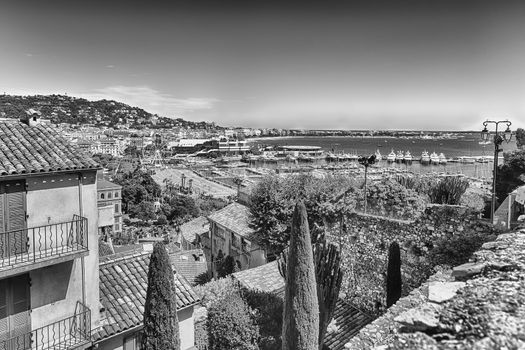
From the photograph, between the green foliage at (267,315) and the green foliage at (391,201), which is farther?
the green foliage at (391,201)

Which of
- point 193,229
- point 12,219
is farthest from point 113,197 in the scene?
point 12,219

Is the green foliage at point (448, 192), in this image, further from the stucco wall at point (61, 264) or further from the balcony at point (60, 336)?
the balcony at point (60, 336)

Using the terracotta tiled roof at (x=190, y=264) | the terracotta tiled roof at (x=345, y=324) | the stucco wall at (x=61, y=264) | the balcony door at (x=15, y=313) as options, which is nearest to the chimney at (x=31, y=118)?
the stucco wall at (x=61, y=264)

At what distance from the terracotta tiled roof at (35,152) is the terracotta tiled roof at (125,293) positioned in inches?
157

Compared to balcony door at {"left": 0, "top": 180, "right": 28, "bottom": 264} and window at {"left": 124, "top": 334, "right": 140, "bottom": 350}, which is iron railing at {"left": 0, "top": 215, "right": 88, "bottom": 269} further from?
window at {"left": 124, "top": 334, "right": 140, "bottom": 350}

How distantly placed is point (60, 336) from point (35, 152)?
4909 mm

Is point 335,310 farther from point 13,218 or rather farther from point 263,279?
point 13,218

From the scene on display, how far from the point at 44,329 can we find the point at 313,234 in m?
11.2

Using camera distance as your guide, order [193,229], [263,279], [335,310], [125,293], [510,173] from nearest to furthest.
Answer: [125,293], [335,310], [263,279], [510,173], [193,229]

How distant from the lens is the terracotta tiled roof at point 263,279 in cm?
1614

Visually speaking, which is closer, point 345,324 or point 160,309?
point 160,309

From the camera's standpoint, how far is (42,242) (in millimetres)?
9047

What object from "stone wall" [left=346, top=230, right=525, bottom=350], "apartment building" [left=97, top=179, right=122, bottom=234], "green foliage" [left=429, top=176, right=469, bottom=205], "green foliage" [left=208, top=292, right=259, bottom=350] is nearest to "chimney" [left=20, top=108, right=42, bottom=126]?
"green foliage" [left=208, top=292, right=259, bottom=350]

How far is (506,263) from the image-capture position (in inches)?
162
